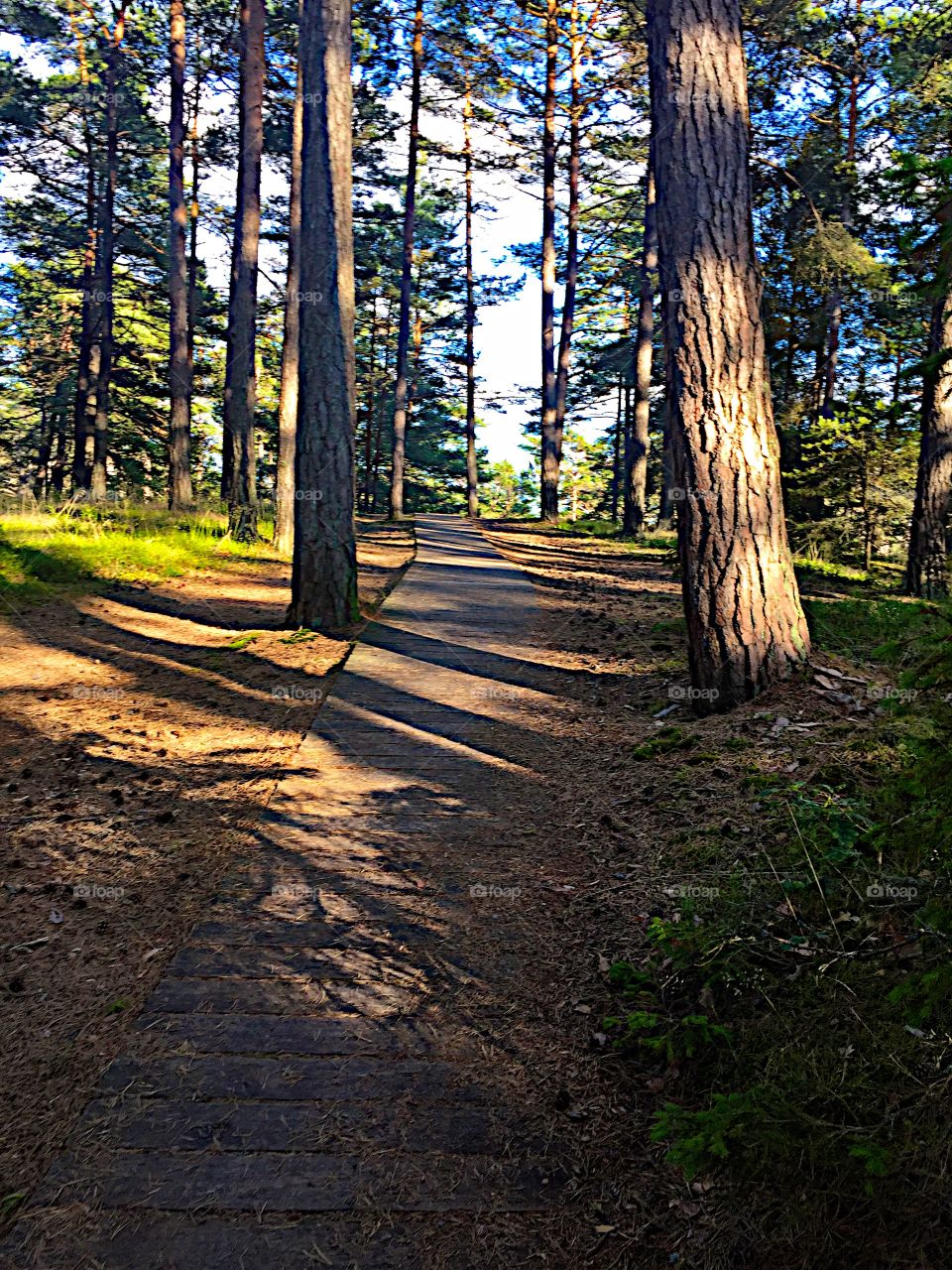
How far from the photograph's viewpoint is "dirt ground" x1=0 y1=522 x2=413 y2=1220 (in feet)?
10.9

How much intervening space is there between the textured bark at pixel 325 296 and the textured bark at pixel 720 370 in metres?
4.28

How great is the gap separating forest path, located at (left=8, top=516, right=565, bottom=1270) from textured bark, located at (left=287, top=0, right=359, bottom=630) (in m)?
4.31

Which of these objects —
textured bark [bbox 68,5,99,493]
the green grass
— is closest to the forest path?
the green grass

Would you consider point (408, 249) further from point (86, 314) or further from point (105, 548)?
point (105, 548)

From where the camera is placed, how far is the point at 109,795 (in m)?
5.61

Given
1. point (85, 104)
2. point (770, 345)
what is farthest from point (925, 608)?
point (85, 104)

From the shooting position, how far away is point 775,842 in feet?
13.1

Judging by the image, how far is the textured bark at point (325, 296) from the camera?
8.97 meters

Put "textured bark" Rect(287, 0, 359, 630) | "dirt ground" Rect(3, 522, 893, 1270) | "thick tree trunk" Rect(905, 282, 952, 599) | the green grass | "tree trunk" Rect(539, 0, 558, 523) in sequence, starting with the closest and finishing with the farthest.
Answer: "dirt ground" Rect(3, 522, 893, 1270) < "textured bark" Rect(287, 0, 359, 630) < "thick tree trunk" Rect(905, 282, 952, 599) < the green grass < "tree trunk" Rect(539, 0, 558, 523)

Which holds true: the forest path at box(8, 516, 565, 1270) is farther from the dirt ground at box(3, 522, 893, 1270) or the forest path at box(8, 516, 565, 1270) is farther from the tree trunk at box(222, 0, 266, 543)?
the tree trunk at box(222, 0, 266, 543)

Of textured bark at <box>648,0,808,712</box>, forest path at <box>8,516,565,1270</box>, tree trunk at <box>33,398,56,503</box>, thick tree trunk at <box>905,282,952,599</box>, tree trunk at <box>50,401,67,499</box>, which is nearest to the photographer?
forest path at <box>8,516,565,1270</box>

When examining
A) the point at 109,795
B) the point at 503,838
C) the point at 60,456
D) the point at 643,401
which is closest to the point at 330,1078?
the point at 503,838

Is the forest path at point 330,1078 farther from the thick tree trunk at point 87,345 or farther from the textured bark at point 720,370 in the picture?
the thick tree trunk at point 87,345

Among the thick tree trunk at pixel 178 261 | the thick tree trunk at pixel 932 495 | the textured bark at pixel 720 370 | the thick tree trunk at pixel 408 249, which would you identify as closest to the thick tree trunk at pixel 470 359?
the thick tree trunk at pixel 408 249
